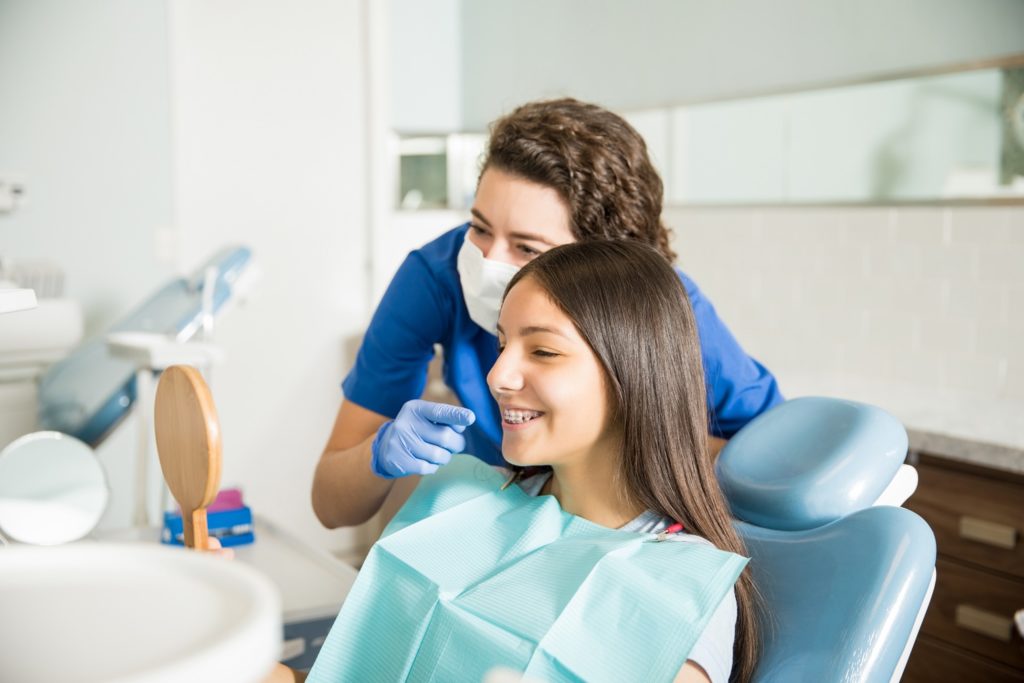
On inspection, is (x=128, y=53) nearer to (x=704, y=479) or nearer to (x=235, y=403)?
(x=235, y=403)

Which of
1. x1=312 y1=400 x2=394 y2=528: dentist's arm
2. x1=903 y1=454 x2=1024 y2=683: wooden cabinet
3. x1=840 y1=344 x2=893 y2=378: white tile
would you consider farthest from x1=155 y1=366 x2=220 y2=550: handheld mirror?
x1=840 y1=344 x2=893 y2=378: white tile

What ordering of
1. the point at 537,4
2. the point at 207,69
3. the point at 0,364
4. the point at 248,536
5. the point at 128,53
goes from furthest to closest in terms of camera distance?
the point at 537,4
the point at 207,69
the point at 128,53
the point at 0,364
the point at 248,536

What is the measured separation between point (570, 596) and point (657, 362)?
0.30 meters

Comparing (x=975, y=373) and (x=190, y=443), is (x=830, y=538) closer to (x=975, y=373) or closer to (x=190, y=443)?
(x=190, y=443)

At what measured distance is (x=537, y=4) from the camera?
12.7ft

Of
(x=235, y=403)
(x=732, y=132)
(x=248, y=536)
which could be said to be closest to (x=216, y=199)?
(x=235, y=403)

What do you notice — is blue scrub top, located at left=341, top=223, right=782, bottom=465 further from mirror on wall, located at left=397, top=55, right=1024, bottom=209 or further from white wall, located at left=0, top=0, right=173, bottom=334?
white wall, located at left=0, top=0, right=173, bottom=334

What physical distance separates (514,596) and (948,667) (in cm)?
146

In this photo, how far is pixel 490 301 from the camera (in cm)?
149

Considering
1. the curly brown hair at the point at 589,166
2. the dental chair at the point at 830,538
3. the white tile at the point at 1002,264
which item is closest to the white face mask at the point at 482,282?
the curly brown hair at the point at 589,166

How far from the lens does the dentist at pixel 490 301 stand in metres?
1.44

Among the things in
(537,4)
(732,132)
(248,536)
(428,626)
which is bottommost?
(248,536)

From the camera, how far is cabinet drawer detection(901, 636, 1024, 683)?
2090mm

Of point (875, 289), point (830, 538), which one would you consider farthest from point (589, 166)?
point (875, 289)
